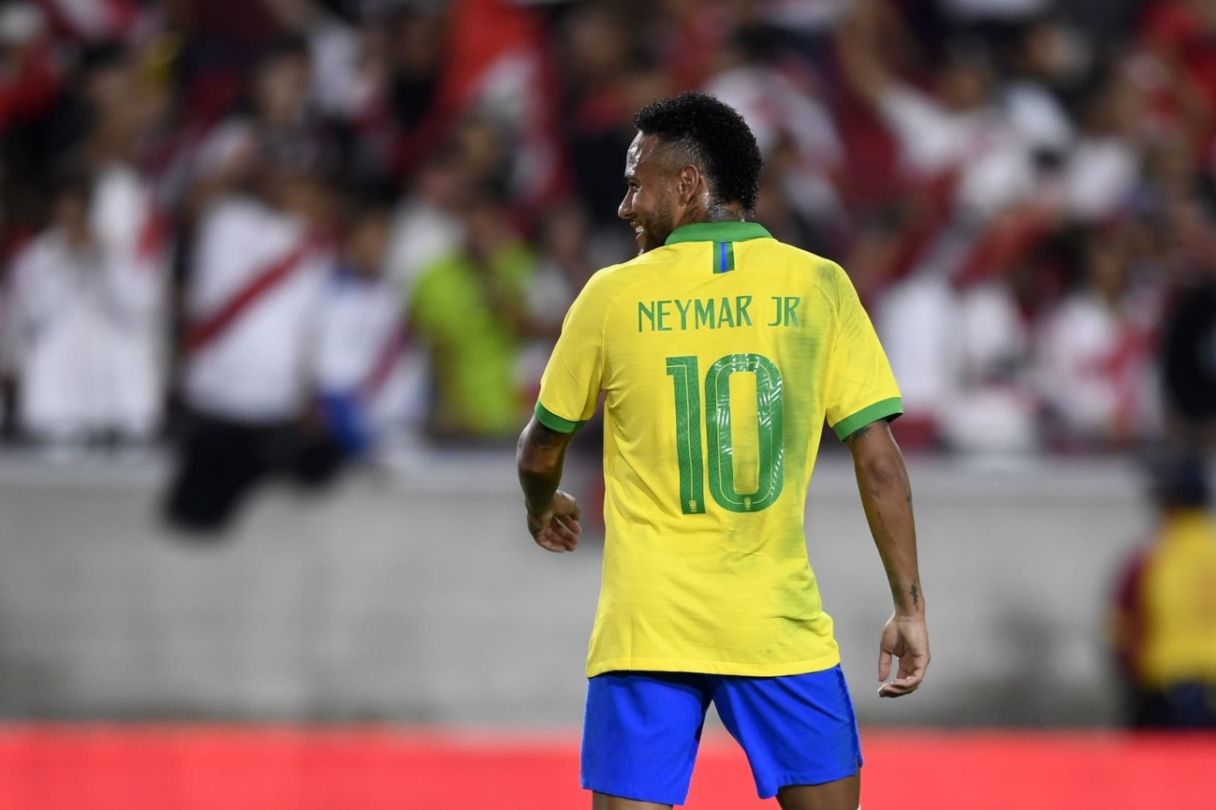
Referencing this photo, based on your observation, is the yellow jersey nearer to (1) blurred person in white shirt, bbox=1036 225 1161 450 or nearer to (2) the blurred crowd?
(2) the blurred crowd

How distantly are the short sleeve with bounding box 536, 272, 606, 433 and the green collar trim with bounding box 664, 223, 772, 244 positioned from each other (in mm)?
187

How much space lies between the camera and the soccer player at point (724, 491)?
10.9 feet

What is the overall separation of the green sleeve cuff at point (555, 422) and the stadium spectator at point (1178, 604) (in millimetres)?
4926

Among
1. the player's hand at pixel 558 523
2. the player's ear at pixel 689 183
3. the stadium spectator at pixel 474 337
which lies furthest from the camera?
the stadium spectator at pixel 474 337

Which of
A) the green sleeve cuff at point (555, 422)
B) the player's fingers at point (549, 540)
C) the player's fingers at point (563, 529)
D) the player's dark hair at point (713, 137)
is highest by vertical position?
the player's dark hair at point (713, 137)

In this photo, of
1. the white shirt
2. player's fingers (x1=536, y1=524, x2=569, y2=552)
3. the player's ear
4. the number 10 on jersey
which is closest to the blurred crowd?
the white shirt

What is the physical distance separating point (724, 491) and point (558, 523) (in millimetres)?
470

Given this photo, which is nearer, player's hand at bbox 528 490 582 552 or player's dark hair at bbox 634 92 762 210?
player's dark hair at bbox 634 92 762 210

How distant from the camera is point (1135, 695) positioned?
25.9 ft

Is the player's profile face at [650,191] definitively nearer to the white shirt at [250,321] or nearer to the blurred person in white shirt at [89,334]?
the white shirt at [250,321]

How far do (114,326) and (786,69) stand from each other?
330 centimetres

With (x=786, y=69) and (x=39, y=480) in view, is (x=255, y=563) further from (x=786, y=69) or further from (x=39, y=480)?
(x=786, y=69)

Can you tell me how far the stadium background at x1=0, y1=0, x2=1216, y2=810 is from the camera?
7.89 m

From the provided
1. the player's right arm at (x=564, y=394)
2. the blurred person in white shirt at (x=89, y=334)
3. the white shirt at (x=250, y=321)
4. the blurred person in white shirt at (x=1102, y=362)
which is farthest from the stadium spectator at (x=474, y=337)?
the player's right arm at (x=564, y=394)
